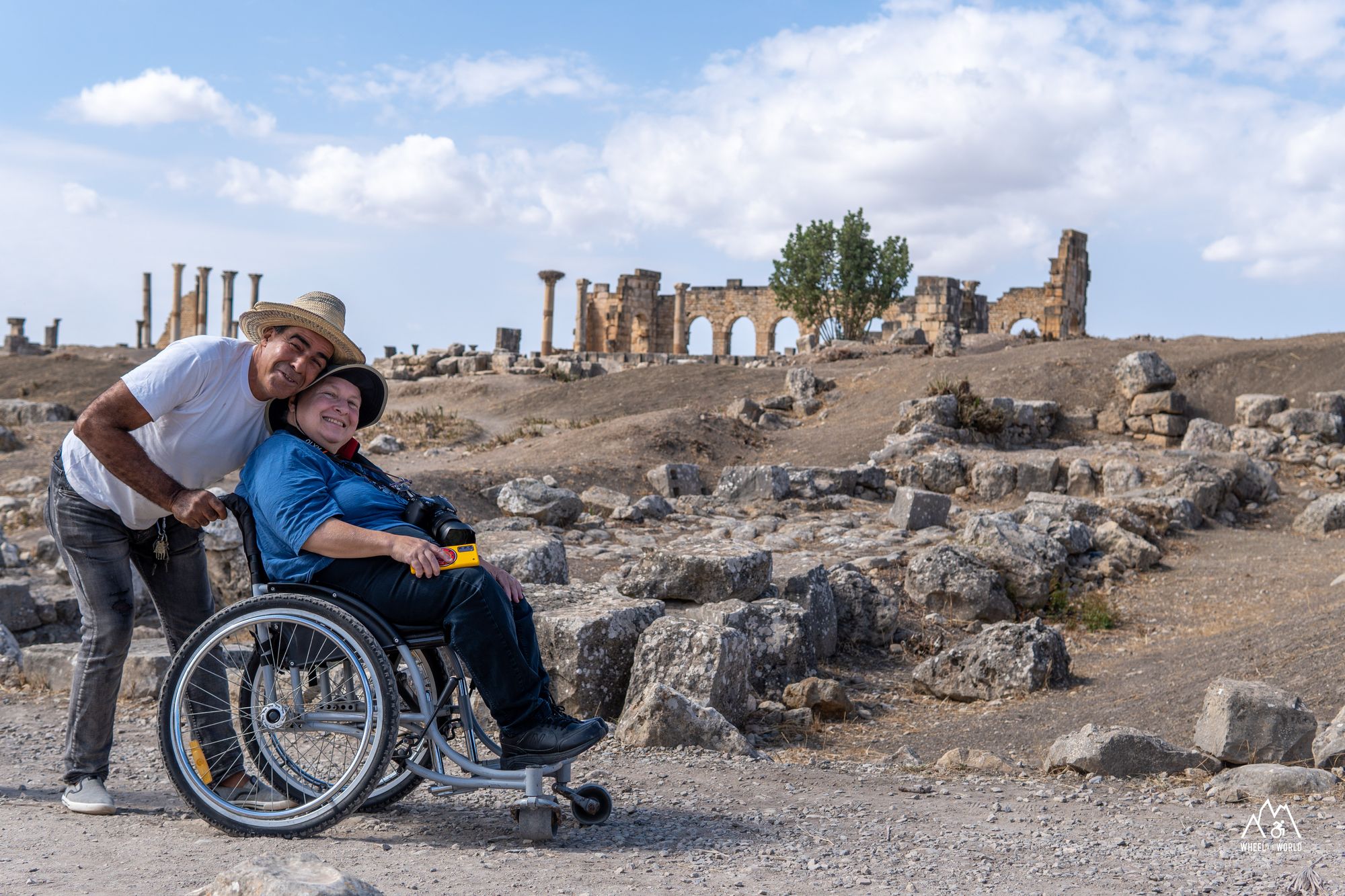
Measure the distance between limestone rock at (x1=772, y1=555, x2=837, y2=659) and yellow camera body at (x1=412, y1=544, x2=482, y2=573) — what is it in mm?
4442

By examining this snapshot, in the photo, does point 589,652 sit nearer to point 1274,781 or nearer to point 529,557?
point 529,557

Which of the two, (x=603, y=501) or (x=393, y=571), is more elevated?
(x=393, y=571)

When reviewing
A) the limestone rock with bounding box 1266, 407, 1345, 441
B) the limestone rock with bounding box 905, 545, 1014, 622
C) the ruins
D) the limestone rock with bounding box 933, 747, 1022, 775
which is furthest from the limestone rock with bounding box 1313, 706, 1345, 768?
the ruins

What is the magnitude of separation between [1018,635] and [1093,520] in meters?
4.93

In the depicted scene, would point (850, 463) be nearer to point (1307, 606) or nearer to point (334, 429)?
point (1307, 606)

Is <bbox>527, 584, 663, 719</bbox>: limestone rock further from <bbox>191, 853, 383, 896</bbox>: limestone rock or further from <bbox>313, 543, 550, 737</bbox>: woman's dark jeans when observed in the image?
<bbox>191, 853, 383, 896</bbox>: limestone rock

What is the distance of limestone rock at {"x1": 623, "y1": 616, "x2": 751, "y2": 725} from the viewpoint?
5.74 meters

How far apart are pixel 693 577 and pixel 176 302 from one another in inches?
1998

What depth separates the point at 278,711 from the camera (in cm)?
363

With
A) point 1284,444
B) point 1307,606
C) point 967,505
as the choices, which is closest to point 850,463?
point 967,505

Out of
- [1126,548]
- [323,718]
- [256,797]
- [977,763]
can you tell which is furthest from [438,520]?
[1126,548]

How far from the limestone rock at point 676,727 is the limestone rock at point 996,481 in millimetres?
10056

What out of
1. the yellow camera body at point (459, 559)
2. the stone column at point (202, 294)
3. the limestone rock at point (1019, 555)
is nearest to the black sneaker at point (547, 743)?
the yellow camera body at point (459, 559)

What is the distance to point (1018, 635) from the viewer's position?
739 centimetres
